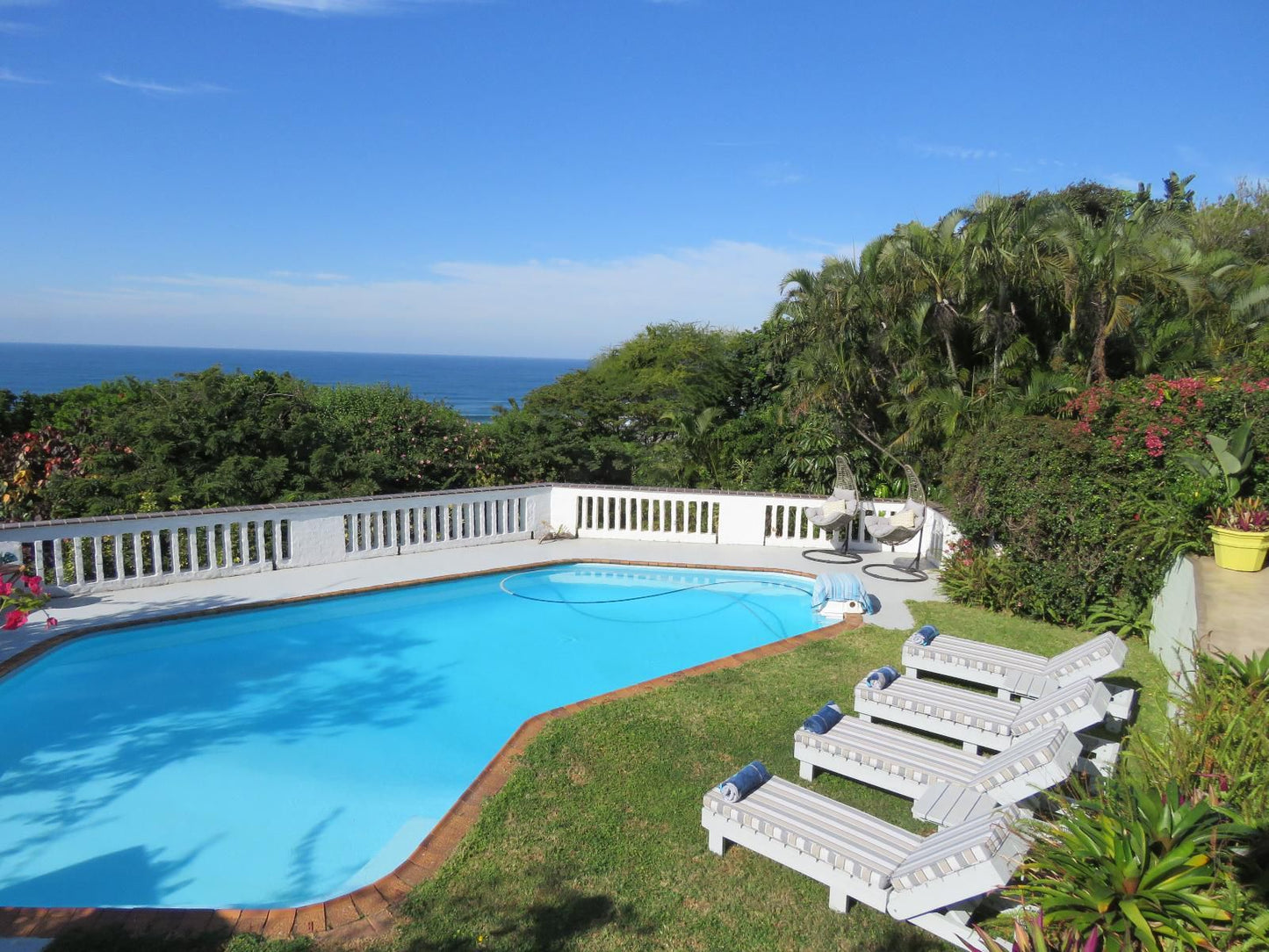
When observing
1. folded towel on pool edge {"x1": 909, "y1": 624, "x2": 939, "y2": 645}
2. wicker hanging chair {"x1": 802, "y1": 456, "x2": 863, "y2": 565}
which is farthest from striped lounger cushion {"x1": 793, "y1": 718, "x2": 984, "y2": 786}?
wicker hanging chair {"x1": 802, "y1": 456, "x2": 863, "y2": 565}

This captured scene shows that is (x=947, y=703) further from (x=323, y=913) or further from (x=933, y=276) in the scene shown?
(x=933, y=276)

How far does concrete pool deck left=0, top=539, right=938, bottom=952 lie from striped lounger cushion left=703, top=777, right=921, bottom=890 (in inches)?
58.9

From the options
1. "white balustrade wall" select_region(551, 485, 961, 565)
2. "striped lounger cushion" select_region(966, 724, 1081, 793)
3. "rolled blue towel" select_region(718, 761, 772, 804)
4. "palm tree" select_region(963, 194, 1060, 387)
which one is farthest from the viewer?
"palm tree" select_region(963, 194, 1060, 387)

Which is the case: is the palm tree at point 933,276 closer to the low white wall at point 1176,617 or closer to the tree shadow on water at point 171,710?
the low white wall at point 1176,617

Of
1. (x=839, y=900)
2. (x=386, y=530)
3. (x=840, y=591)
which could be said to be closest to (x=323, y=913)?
(x=839, y=900)

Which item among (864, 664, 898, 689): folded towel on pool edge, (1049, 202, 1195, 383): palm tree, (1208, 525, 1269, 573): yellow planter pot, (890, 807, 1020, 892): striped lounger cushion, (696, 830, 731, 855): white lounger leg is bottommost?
(696, 830, 731, 855): white lounger leg

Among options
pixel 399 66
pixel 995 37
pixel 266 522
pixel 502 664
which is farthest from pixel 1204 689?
pixel 399 66

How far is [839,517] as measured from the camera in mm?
9836

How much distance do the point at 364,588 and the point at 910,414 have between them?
8.82 meters

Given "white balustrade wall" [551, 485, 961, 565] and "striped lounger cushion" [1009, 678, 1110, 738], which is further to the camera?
"white balustrade wall" [551, 485, 961, 565]

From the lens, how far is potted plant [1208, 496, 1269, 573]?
6.25 metres

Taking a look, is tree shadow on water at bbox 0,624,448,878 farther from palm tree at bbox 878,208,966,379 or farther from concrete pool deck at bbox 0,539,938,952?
palm tree at bbox 878,208,966,379

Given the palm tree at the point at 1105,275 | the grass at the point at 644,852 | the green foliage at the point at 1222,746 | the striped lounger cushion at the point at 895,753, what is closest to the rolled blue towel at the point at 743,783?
the grass at the point at 644,852

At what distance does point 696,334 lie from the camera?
2898cm
